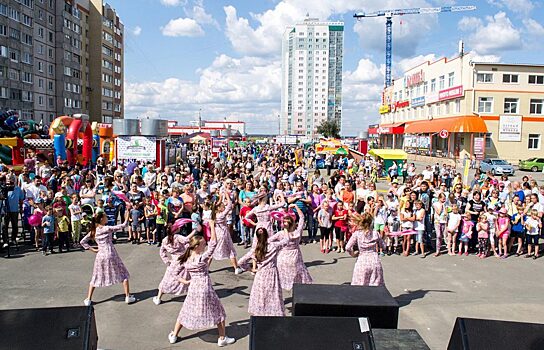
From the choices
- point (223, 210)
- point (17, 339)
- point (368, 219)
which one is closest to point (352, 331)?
point (17, 339)

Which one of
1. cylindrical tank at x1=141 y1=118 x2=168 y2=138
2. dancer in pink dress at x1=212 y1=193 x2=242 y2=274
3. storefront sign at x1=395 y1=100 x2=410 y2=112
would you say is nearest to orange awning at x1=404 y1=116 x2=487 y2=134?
storefront sign at x1=395 y1=100 x2=410 y2=112

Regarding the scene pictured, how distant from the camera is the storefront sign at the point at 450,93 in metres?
Answer: 44.7

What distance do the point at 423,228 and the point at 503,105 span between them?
37.9m

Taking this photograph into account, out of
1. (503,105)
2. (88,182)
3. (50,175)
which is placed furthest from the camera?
(503,105)

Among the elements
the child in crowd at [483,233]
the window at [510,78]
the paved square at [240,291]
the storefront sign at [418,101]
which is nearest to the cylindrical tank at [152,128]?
the paved square at [240,291]

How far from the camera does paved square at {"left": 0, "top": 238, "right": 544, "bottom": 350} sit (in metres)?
6.76

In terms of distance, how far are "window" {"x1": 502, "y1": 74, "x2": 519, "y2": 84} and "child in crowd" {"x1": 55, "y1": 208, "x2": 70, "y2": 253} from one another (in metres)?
43.1

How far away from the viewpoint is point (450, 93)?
46781 mm

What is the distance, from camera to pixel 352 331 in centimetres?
376

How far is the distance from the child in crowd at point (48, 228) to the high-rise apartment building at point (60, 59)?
44.3 m

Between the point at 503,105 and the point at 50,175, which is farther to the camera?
the point at 503,105

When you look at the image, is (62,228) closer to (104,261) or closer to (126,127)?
(104,261)

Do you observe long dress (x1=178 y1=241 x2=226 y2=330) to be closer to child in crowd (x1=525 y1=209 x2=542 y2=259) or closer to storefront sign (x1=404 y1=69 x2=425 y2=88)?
child in crowd (x1=525 y1=209 x2=542 y2=259)

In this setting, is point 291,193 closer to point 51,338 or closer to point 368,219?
point 368,219
